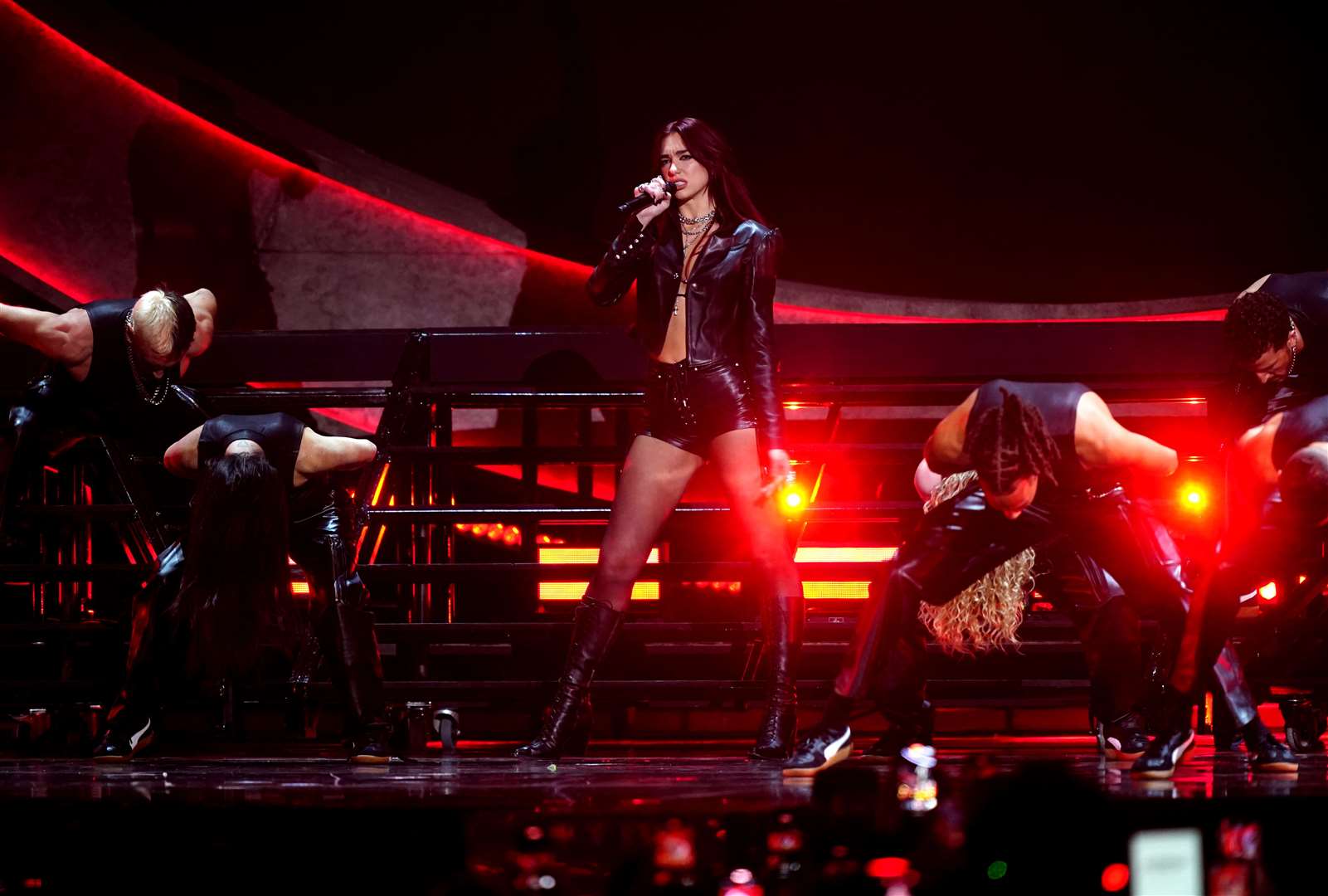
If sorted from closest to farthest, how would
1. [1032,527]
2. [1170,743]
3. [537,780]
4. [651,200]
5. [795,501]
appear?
[537,780]
[1170,743]
[1032,527]
[651,200]
[795,501]

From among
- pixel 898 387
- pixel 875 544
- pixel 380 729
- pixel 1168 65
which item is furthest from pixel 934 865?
pixel 1168 65

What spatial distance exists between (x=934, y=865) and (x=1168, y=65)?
5.71 meters

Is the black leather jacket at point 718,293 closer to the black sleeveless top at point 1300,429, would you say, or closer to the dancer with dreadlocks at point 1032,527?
the dancer with dreadlocks at point 1032,527

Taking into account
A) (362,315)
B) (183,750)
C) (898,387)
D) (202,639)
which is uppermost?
(362,315)

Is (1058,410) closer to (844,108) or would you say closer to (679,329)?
(679,329)

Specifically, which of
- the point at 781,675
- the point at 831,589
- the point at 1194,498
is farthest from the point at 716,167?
the point at 831,589

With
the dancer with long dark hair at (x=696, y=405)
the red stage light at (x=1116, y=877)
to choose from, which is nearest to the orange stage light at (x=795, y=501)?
the dancer with long dark hair at (x=696, y=405)

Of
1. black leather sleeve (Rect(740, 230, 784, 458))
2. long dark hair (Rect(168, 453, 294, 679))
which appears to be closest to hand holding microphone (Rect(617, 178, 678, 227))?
black leather sleeve (Rect(740, 230, 784, 458))

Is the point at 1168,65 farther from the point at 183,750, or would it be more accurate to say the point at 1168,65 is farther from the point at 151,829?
the point at 151,829

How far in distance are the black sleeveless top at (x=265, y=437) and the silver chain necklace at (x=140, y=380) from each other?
332mm

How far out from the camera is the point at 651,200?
3730 mm

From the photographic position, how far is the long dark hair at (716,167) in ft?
12.0

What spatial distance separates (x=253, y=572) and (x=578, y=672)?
3.10 feet

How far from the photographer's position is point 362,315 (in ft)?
22.3
